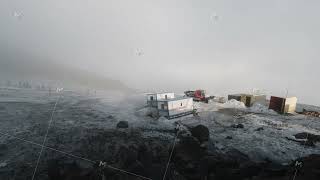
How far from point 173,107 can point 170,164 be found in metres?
31.0

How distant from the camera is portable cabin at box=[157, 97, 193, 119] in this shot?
6406 centimetres

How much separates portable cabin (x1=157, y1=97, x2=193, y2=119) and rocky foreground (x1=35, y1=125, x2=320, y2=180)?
18081 mm

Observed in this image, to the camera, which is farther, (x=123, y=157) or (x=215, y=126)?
(x=215, y=126)

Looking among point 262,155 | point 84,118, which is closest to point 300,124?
point 262,155

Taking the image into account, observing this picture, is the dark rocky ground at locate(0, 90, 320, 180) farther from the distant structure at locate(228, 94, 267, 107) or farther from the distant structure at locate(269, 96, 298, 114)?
the distant structure at locate(228, 94, 267, 107)

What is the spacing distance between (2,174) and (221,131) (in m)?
37.4

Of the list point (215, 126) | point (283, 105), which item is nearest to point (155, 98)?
point (215, 126)

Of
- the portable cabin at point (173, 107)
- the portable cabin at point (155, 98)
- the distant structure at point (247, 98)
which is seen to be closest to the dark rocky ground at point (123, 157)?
the portable cabin at point (173, 107)

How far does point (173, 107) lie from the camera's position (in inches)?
2564

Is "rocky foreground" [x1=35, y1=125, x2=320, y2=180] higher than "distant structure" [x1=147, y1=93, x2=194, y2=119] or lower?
lower

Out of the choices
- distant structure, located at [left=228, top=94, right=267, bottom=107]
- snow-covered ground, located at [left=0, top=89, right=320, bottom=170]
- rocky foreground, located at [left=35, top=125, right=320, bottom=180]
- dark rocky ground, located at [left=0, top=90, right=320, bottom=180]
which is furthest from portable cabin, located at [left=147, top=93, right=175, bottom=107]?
rocky foreground, located at [left=35, top=125, right=320, bottom=180]

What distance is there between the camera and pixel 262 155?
4044 cm

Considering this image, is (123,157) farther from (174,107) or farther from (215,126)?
(174,107)

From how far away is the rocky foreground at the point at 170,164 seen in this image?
29.1m
